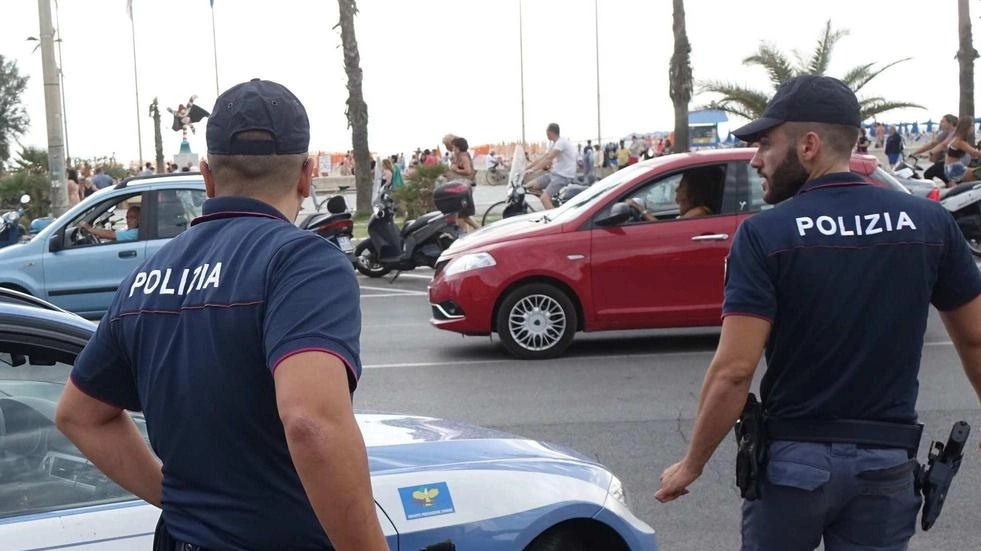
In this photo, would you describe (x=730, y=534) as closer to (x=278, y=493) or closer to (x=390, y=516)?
(x=390, y=516)

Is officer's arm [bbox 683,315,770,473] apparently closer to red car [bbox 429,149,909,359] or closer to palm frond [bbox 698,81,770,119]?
red car [bbox 429,149,909,359]

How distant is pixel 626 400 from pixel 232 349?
657cm

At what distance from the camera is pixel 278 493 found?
2.33 meters

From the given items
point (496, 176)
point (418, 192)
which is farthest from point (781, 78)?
point (496, 176)


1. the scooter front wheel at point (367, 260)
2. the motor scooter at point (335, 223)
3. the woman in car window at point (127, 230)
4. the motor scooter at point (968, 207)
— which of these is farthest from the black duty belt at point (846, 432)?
the scooter front wheel at point (367, 260)

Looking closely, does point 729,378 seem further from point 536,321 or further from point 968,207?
point 968,207

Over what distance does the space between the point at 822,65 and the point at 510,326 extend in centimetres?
2075

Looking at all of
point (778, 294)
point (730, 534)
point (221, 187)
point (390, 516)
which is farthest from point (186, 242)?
point (730, 534)

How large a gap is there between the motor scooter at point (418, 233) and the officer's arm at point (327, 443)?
1401cm

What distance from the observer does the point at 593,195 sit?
34.9ft

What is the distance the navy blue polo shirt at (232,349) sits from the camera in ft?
7.27

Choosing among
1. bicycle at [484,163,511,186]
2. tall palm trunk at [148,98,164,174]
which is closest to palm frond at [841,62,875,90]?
bicycle at [484,163,511,186]

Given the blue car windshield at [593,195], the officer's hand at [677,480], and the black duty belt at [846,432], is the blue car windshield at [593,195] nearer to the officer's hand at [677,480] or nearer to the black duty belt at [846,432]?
the officer's hand at [677,480]

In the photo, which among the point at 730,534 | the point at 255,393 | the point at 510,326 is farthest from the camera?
the point at 510,326
